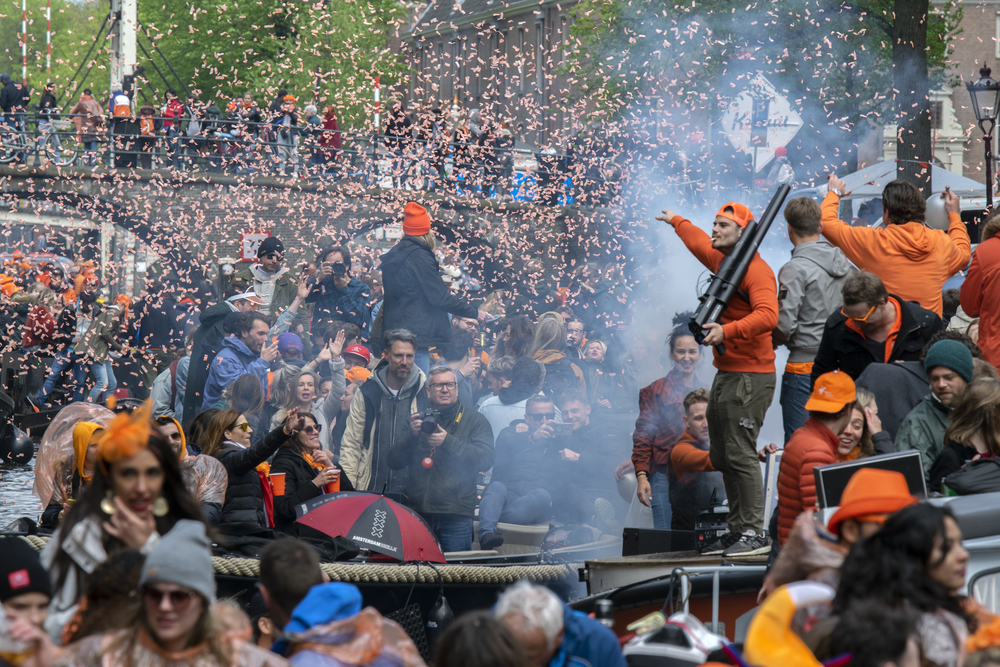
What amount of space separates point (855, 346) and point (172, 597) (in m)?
4.15

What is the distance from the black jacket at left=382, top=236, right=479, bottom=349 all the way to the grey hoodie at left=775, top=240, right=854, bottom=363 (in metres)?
4.08

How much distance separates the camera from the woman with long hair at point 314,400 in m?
9.31

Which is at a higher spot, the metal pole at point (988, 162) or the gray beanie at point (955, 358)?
the metal pole at point (988, 162)

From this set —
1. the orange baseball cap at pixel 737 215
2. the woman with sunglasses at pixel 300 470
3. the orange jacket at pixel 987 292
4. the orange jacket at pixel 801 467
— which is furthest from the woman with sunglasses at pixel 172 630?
the orange jacket at pixel 987 292

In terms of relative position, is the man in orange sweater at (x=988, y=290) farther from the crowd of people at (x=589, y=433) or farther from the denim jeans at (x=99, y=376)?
the denim jeans at (x=99, y=376)

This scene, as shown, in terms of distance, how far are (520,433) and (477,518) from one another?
842mm

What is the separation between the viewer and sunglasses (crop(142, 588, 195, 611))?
10.8ft

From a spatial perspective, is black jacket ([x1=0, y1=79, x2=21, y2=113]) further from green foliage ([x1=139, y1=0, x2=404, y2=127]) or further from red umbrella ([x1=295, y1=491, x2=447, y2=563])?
red umbrella ([x1=295, y1=491, x2=447, y2=563])

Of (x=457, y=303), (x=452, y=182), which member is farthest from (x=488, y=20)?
(x=457, y=303)

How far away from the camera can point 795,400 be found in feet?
22.4

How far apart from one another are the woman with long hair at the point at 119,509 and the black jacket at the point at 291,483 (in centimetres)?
343

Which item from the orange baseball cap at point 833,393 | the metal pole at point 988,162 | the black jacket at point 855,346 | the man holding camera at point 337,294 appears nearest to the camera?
the orange baseball cap at point 833,393

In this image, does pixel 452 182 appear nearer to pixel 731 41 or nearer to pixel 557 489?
pixel 731 41

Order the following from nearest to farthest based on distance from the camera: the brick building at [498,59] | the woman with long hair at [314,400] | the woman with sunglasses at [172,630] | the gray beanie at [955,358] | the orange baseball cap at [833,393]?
the woman with sunglasses at [172,630], the orange baseball cap at [833,393], the gray beanie at [955,358], the woman with long hair at [314,400], the brick building at [498,59]
